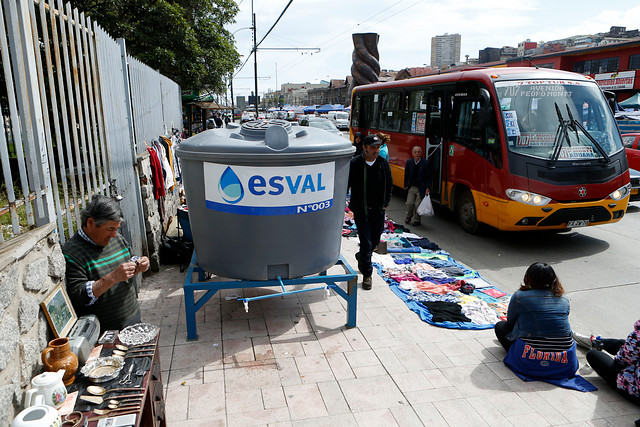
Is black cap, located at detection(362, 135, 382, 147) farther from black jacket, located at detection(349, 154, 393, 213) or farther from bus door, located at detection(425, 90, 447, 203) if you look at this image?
bus door, located at detection(425, 90, 447, 203)

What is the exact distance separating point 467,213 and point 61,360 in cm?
732

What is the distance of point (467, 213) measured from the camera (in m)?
8.41

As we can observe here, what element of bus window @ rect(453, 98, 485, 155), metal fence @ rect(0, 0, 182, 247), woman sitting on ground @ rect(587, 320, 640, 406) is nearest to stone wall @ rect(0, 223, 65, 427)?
metal fence @ rect(0, 0, 182, 247)

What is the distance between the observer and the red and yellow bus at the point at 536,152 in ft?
22.7

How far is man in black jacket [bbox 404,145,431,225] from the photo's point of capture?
8523 millimetres

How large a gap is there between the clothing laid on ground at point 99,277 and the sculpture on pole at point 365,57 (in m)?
31.0

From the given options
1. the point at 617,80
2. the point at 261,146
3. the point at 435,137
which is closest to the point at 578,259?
the point at 435,137

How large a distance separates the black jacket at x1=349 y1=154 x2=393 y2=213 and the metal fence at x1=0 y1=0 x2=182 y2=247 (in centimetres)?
262

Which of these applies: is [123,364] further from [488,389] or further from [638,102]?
[638,102]

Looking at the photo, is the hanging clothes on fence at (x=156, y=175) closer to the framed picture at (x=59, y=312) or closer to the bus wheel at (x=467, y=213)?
the framed picture at (x=59, y=312)

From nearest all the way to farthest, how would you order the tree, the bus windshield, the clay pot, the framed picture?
the clay pot → the framed picture → the bus windshield → the tree

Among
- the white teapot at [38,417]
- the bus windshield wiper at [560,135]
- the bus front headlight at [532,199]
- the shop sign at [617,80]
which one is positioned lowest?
the bus front headlight at [532,199]

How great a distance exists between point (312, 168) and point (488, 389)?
93.5 inches

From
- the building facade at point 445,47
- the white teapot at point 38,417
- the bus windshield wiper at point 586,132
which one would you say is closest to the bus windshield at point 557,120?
the bus windshield wiper at point 586,132
